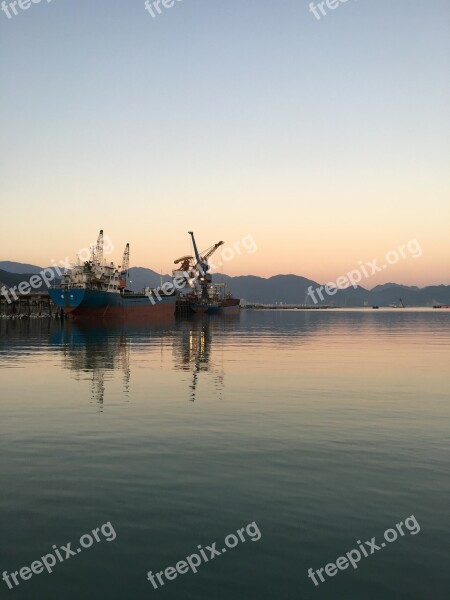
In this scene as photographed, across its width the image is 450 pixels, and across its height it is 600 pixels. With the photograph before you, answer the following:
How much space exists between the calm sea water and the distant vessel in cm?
10554

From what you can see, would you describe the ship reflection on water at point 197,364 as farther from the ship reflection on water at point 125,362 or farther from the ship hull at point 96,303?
the ship hull at point 96,303

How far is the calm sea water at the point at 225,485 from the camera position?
9594 millimetres

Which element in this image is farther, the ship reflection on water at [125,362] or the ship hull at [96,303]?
the ship hull at [96,303]

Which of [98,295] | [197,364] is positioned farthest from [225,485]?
[98,295]

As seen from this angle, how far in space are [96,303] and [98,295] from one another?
2.14m

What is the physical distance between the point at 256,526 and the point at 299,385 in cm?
2220

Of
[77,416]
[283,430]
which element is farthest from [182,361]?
[283,430]

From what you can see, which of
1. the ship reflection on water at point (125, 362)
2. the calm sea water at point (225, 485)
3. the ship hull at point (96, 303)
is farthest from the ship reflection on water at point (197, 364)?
the ship hull at point (96, 303)

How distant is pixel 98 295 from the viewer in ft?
449

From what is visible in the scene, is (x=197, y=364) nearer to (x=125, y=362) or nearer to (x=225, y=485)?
(x=125, y=362)

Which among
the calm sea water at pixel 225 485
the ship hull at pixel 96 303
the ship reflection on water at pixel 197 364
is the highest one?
the ship hull at pixel 96 303

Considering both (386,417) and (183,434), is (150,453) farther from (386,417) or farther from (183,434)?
(386,417)

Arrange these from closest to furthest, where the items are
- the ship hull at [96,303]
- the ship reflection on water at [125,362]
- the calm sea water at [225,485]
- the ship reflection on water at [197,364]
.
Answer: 1. the calm sea water at [225,485]
2. the ship reflection on water at [125,362]
3. the ship reflection on water at [197,364]
4. the ship hull at [96,303]

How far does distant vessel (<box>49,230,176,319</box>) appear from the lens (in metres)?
135
